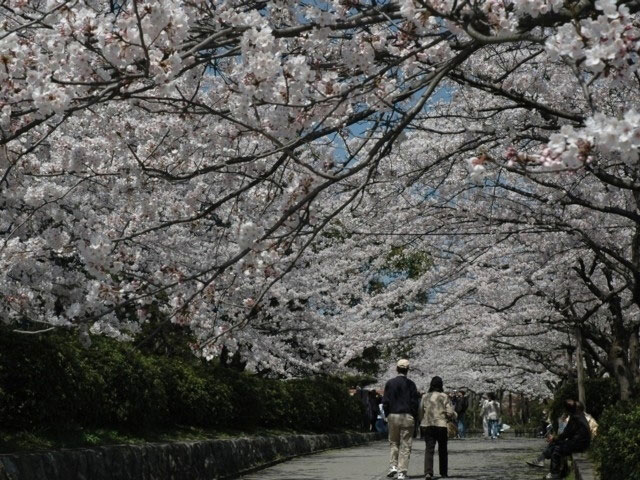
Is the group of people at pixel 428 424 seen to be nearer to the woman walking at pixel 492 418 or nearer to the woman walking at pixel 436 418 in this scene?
the woman walking at pixel 436 418

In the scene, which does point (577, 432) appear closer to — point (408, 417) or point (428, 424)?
point (428, 424)

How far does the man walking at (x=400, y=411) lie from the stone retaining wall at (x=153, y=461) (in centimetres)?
246

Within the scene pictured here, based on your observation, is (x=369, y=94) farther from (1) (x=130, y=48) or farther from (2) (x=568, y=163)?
(2) (x=568, y=163)

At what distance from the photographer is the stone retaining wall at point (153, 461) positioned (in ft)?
25.5

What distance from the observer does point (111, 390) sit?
10812 mm

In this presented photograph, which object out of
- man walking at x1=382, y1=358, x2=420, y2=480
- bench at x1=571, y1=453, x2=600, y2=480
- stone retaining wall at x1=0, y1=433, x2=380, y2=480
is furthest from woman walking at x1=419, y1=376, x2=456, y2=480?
stone retaining wall at x1=0, y1=433, x2=380, y2=480

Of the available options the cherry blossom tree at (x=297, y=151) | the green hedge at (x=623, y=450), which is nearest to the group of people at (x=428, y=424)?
the cherry blossom tree at (x=297, y=151)

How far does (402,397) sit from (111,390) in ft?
13.7

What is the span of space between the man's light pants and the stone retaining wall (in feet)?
8.10

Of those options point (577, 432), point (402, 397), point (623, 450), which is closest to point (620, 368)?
Answer: point (577, 432)

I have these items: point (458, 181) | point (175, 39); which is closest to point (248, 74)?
point (175, 39)

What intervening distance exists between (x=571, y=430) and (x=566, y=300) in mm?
5181

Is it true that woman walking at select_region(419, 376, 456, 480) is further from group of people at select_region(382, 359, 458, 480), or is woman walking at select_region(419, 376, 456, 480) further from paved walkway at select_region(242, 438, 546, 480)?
paved walkway at select_region(242, 438, 546, 480)

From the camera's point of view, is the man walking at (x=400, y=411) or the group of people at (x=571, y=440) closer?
the man walking at (x=400, y=411)
